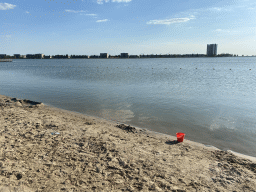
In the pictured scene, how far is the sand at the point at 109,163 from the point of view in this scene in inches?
188

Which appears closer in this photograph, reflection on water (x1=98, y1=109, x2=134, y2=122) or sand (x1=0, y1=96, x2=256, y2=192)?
sand (x1=0, y1=96, x2=256, y2=192)

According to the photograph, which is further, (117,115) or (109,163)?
(117,115)

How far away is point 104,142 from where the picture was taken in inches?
293

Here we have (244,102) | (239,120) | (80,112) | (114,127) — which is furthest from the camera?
(244,102)

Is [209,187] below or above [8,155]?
below

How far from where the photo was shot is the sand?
477cm

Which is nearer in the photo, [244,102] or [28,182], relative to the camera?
[28,182]

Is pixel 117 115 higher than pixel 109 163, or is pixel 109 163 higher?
pixel 109 163

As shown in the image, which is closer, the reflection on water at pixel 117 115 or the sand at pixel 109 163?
the sand at pixel 109 163

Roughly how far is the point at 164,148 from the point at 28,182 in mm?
4851

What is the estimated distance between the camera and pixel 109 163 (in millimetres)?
5824

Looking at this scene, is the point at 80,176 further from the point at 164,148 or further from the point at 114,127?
the point at 114,127

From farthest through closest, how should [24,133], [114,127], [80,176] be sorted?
[114,127]
[24,133]
[80,176]

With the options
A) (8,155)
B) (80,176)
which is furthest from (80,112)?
(80,176)
